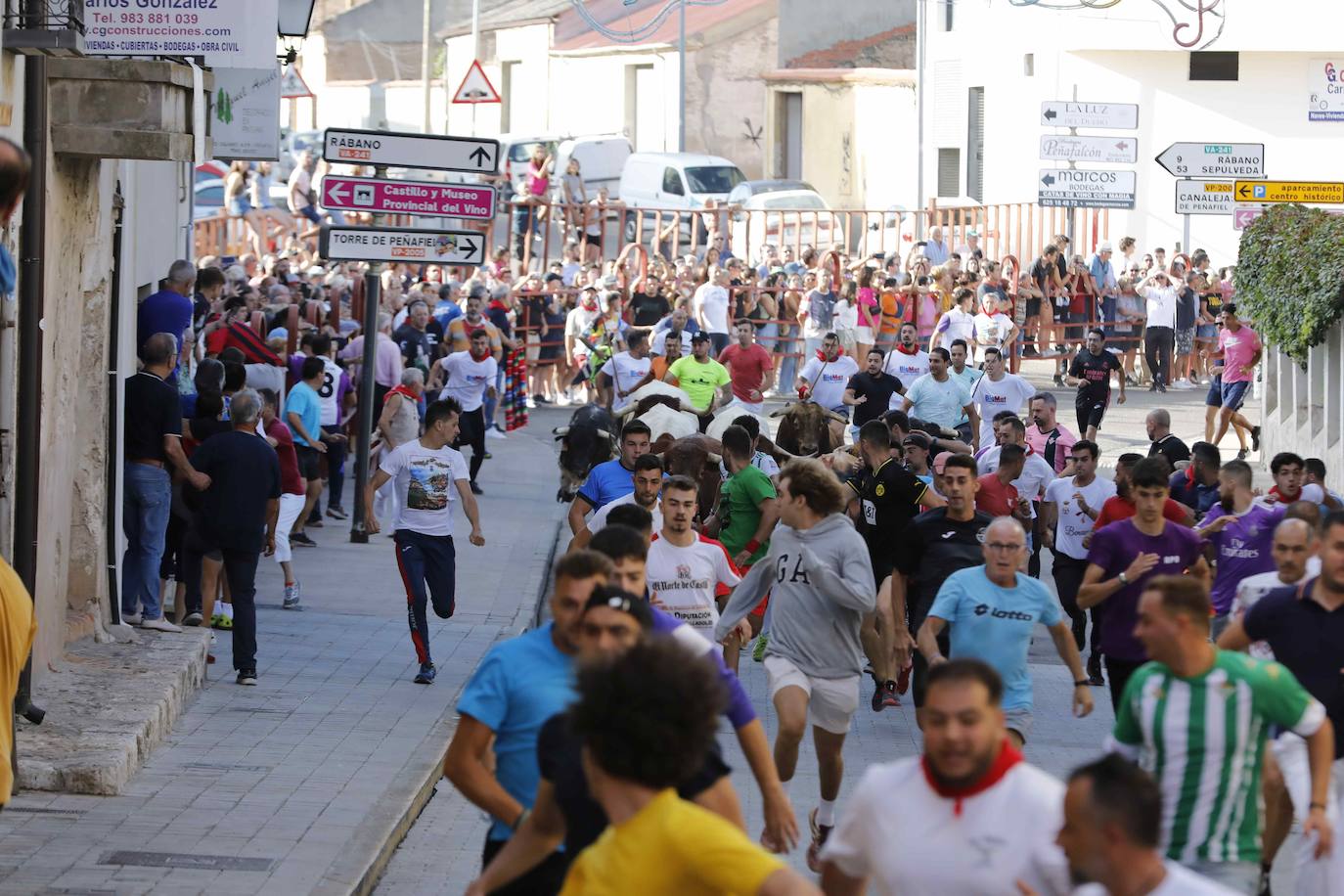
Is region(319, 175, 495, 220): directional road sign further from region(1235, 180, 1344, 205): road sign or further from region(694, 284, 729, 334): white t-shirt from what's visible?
region(694, 284, 729, 334): white t-shirt

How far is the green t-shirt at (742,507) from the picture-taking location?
12656 mm

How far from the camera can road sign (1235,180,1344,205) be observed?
23000 mm

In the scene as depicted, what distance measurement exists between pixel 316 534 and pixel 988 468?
21.1 ft

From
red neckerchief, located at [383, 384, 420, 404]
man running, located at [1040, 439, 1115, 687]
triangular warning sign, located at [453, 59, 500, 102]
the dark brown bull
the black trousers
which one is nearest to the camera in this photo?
man running, located at [1040, 439, 1115, 687]

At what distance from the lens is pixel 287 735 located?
1097 centimetres

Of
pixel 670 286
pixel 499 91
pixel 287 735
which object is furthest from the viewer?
pixel 499 91

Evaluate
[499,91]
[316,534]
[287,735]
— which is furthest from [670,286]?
[499,91]

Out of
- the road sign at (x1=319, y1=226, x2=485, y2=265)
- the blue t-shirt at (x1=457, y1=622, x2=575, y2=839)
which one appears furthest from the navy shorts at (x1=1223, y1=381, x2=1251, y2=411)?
the blue t-shirt at (x1=457, y1=622, x2=575, y2=839)

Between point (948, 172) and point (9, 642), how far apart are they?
4177 centimetres

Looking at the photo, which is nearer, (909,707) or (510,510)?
(909,707)

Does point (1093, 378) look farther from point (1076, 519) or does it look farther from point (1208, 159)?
point (1076, 519)

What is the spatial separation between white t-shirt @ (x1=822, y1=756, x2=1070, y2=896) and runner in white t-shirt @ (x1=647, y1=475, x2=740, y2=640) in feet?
14.6

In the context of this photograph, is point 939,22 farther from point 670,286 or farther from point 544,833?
point 544,833

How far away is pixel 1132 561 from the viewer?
32.0 ft
